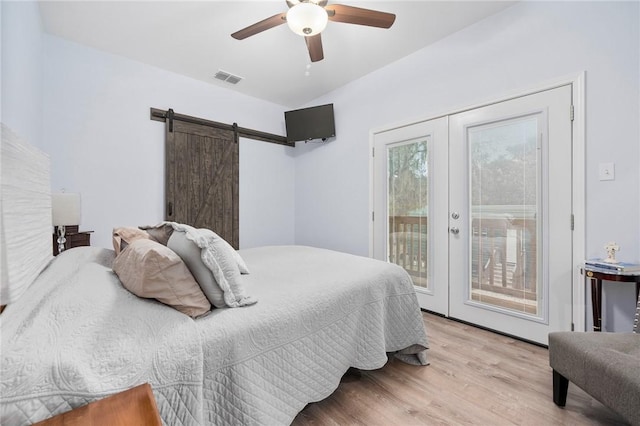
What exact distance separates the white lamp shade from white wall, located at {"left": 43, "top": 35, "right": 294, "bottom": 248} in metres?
0.88

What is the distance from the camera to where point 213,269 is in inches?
46.3

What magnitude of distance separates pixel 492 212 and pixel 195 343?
253cm

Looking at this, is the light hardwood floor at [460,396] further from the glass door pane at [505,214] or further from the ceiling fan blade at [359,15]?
the ceiling fan blade at [359,15]

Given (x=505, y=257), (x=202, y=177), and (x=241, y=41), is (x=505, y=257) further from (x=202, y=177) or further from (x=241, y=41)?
(x=202, y=177)

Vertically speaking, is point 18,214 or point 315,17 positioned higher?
point 315,17

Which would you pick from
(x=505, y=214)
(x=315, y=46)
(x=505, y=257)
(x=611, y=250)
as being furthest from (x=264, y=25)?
(x=611, y=250)

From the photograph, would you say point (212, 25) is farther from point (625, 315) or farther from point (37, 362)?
point (625, 315)

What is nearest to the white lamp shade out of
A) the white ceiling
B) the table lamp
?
the table lamp

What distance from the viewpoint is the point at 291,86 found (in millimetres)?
3768

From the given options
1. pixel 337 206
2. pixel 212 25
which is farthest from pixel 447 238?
pixel 212 25

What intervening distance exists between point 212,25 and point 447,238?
2.99 meters

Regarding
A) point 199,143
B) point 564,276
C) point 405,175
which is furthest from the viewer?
point 199,143

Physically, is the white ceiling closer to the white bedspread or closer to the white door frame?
the white door frame

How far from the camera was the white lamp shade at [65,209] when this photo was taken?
1.96m
